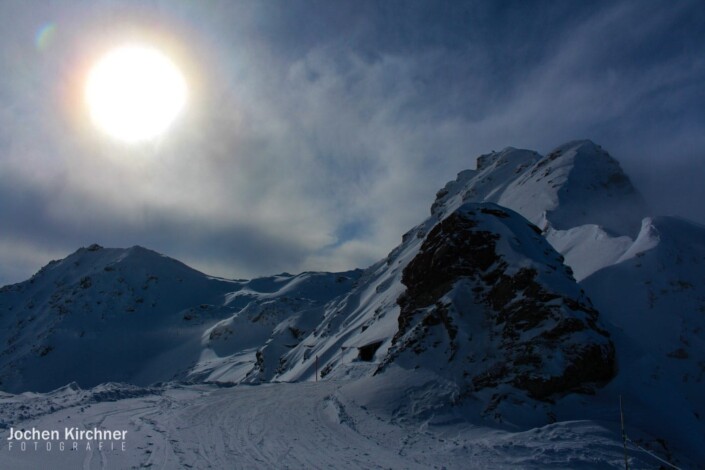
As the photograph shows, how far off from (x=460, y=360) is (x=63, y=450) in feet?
44.5


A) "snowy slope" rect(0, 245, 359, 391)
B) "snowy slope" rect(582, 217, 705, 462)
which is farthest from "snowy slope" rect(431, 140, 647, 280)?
"snowy slope" rect(0, 245, 359, 391)

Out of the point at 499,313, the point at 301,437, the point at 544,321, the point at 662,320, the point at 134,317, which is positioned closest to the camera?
the point at 301,437

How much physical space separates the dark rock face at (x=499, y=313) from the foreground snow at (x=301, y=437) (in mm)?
2173

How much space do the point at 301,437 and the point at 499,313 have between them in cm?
989

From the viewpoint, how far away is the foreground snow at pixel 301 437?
11820 mm

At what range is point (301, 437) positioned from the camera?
14602mm

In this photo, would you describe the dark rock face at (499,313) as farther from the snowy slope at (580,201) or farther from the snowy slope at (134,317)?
the snowy slope at (134,317)

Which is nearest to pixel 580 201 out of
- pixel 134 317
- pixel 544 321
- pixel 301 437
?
pixel 544 321

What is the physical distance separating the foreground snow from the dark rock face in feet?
7.13

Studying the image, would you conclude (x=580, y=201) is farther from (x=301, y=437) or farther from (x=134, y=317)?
(x=134, y=317)

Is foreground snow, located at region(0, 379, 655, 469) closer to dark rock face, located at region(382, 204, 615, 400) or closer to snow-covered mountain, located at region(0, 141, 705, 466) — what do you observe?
snow-covered mountain, located at region(0, 141, 705, 466)

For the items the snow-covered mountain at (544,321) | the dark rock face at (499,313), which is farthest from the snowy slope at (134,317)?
the dark rock face at (499,313)

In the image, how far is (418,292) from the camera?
24.7 metres

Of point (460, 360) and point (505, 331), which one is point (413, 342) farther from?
point (505, 331)
